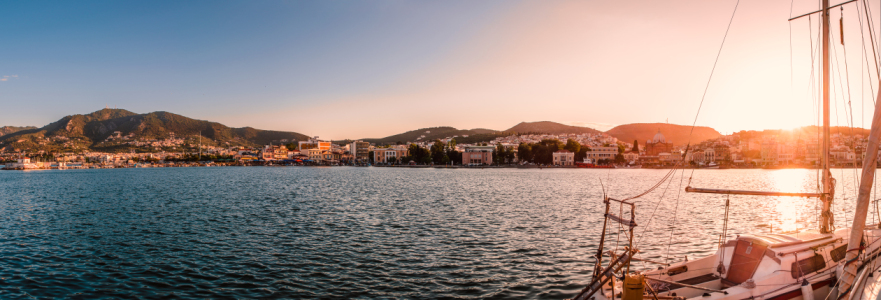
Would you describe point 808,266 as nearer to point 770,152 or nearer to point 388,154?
point 770,152

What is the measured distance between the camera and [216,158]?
197875 millimetres

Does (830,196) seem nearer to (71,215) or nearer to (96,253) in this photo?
(96,253)

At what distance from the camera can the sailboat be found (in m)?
7.37

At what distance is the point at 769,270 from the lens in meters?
8.12

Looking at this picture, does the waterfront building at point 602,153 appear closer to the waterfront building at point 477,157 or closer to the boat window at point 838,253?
the waterfront building at point 477,157

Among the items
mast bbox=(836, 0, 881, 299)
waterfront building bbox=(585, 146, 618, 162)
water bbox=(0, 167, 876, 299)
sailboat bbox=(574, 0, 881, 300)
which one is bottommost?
water bbox=(0, 167, 876, 299)

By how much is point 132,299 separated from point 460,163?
148080 millimetres

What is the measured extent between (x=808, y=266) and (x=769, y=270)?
110cm

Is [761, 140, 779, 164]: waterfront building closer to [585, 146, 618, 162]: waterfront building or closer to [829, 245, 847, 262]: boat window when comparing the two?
[585, 146, 618, 162]: waterfront building

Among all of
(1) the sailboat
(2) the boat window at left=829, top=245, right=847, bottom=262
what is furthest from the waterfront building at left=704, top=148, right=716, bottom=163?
(1) the sailboat

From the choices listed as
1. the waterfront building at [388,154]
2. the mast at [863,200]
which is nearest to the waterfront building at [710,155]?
the waterfront building at [388,154]

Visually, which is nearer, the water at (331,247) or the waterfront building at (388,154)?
the water at (331,247)

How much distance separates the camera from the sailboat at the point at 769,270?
7367 millimetres

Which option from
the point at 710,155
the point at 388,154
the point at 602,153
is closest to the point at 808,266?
the point at 602,153
